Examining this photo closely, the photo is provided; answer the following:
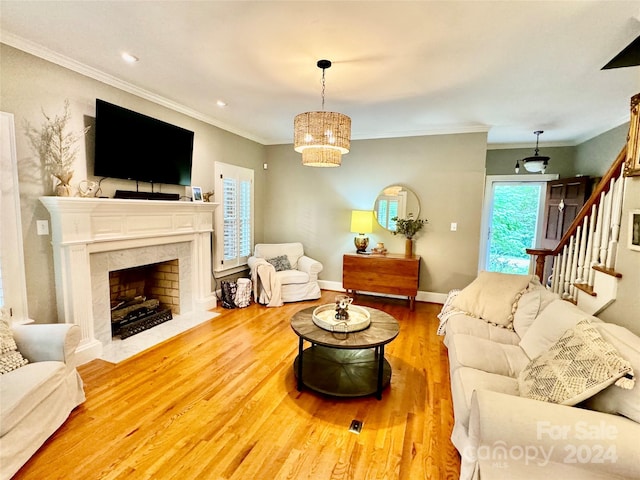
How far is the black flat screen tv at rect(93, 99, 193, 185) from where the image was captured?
9.12 feet

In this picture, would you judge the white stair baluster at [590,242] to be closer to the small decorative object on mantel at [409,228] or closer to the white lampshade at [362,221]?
the small decorative object on mantel at [409,228]

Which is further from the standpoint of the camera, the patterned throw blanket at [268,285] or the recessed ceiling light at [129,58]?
the patterned throw blanket at [268,285]

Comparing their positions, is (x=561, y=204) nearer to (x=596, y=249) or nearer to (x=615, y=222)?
(x=596, y=249)

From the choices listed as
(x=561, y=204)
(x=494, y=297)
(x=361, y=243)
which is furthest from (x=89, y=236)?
(x=561, y=204)

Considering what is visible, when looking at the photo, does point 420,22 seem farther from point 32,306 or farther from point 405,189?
point 32,306

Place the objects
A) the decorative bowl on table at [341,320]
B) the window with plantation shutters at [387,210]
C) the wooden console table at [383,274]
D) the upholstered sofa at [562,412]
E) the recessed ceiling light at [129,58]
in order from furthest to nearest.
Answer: the window with plantation shutters at [387,210] < the wooden console table at [383,274] < the recessed ceiling light at [129,58] < the decorative bowl on table at [341,320] < the upholstered sofa at [562,412]

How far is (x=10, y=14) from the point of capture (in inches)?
76.7

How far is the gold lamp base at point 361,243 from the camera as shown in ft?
15.2

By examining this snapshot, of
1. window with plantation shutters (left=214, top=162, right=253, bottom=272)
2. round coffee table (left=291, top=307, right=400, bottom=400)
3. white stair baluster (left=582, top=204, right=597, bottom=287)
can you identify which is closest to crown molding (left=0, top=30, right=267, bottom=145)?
window with plantation shutters (left=214, top=162, right=253, bottom=272)

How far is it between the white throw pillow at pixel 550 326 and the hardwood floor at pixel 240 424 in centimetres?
70

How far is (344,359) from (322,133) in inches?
75.9

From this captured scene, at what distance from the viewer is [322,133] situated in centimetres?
244

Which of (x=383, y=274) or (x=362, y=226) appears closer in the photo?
(x=383, y=274)

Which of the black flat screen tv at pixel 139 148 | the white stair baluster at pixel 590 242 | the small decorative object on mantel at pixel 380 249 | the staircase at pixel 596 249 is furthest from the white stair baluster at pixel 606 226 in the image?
the black flat screen tv at pixel 139 148
